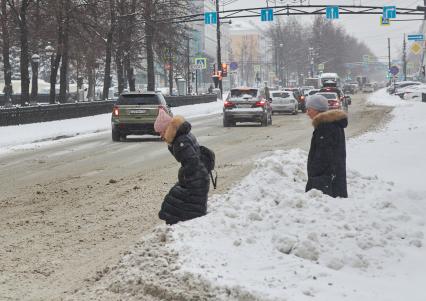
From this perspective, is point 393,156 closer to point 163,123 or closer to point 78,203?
point 78,203

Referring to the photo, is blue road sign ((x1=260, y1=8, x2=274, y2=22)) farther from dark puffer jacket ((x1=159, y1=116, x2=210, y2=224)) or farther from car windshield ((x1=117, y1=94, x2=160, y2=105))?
dark puffer jacket ((x1=159, y1=116, x2=210, y2=224))

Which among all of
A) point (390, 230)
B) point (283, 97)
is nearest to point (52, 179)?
point (390, 230)

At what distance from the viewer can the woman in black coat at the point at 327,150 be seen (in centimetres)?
710

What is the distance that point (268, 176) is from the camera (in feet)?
33.1

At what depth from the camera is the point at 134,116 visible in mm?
23312

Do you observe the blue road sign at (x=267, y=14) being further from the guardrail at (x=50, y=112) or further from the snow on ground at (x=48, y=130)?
the snow on ground at (x=48, y=130)

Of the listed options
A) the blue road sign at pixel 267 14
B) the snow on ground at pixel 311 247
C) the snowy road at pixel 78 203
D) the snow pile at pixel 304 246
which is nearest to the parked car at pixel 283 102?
the blue road sign at pixel 267 14

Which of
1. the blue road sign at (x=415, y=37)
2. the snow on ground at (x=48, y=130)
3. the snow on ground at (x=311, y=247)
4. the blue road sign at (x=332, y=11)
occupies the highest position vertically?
the blue road sign at (x=332, y=11)

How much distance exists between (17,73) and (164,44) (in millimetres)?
71722

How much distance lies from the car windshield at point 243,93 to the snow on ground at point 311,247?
2166 cm

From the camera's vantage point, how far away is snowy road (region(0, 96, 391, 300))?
6.50 metres

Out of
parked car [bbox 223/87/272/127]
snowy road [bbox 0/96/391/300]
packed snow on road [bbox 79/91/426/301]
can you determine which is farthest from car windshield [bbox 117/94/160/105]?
packed snow on road [bbox 79/91/426/301]

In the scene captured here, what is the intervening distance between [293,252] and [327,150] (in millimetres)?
1675

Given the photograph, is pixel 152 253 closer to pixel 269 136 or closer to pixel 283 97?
pixel 269 136
